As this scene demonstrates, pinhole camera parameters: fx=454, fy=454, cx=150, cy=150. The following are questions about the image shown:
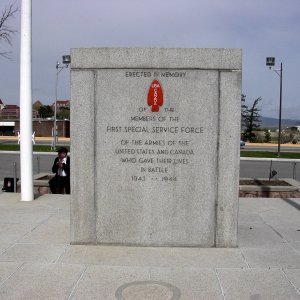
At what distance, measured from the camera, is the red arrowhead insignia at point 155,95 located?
19.9 ft

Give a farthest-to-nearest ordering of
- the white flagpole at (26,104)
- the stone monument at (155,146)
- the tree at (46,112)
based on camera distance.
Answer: the tree at (46,112) → the white flagpole at (26,104) → the stone monument at (155,146)

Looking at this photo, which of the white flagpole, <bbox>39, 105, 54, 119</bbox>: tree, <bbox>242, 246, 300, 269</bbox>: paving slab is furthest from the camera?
<bbox>39, 105, 54, 119</bbox>: tree

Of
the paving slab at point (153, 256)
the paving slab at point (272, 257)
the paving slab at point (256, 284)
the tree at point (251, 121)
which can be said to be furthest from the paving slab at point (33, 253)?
the tree at point (251, 121)

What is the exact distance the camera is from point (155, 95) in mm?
6086

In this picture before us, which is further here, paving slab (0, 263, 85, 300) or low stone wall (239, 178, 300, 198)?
low stone wall (239, 178, 300, 198)

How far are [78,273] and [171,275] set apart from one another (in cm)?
105

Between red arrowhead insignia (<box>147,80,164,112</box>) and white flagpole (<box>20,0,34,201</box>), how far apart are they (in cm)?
451

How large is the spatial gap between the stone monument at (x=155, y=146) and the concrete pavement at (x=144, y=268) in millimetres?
311

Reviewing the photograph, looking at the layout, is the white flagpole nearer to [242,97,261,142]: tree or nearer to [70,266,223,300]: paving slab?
[70,266,223,300]: paving slab

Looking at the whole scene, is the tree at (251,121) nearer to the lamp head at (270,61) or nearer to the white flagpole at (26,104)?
the lamp head at (270,61)

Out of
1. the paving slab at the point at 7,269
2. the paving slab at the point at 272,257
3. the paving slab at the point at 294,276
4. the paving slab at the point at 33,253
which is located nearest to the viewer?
the paving slab at the point at 294,276

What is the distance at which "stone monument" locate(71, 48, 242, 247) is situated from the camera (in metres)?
6.05

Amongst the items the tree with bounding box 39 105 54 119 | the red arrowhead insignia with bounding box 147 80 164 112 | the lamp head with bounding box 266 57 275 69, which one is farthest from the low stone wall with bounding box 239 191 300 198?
the tree with bounding box 39 105 54 119

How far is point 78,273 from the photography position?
16.8 feet
